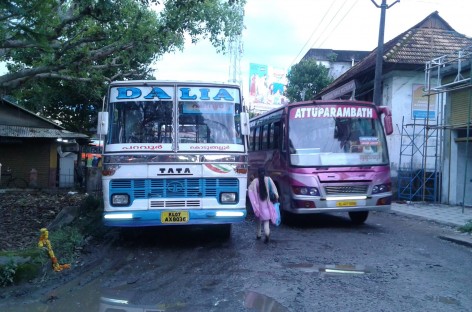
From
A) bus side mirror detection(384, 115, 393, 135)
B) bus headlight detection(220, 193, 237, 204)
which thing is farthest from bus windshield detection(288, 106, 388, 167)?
bus headlight detection(220, 193, 237, 204)

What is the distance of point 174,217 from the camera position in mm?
8555

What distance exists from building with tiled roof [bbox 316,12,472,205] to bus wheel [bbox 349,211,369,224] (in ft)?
21.4

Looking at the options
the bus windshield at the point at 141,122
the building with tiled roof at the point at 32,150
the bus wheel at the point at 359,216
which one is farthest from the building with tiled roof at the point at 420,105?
the building with tiled roof at the point at 32,150

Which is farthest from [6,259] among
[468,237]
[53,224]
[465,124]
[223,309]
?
[465,124]

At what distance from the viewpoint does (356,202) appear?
11.3m

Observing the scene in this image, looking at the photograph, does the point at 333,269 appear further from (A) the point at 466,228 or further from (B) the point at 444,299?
(A) the point at 466,228

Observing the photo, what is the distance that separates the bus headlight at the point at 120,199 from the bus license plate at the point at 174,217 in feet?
2.27

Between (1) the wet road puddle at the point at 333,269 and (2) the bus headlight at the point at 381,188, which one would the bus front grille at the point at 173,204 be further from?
(2) the bus headlight at the point at 381,188

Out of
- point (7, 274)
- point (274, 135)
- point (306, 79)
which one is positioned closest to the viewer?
point (7, 274)

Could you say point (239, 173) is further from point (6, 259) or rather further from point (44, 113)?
point (44, 113)

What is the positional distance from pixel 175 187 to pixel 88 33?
8450 mm

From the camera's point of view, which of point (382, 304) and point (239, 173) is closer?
point (382, 304)

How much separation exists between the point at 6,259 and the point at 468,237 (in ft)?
30.8

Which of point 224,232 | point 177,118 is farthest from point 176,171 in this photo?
point 224,232
